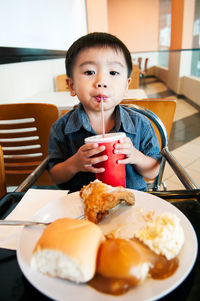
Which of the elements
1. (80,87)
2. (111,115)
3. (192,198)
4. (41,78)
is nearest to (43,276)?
(192,198)

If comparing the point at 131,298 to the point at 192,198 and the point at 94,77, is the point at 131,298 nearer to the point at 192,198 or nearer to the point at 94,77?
the point at 192,198

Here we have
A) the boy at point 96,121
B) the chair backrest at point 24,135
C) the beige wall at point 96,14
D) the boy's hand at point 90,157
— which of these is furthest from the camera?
the beige wall at point 96,14

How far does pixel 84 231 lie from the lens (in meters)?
0.38

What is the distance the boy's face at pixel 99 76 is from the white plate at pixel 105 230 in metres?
0.41

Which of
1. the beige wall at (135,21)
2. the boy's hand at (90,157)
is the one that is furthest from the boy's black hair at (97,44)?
the beige wall at (135,21)

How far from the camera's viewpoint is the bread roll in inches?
13.3

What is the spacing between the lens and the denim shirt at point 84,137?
3.31 feet

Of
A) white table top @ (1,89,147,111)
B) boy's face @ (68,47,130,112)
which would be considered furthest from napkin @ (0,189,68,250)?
white table top @ (1,89,147,111)

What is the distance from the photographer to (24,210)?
2.06 feet

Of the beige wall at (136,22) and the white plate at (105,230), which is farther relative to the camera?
the beige wall at (136,22)

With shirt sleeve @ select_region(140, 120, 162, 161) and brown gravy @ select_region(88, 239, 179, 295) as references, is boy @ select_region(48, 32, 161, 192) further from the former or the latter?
brown gravy @ select_region(88, 239, 179, 295)

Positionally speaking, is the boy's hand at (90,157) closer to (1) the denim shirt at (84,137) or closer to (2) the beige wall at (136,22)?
(1) the denim shirt at (84,137)

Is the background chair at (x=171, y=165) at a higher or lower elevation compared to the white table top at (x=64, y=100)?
lower

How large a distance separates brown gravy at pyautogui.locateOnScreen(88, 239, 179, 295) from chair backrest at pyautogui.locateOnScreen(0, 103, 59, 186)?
120 cm
